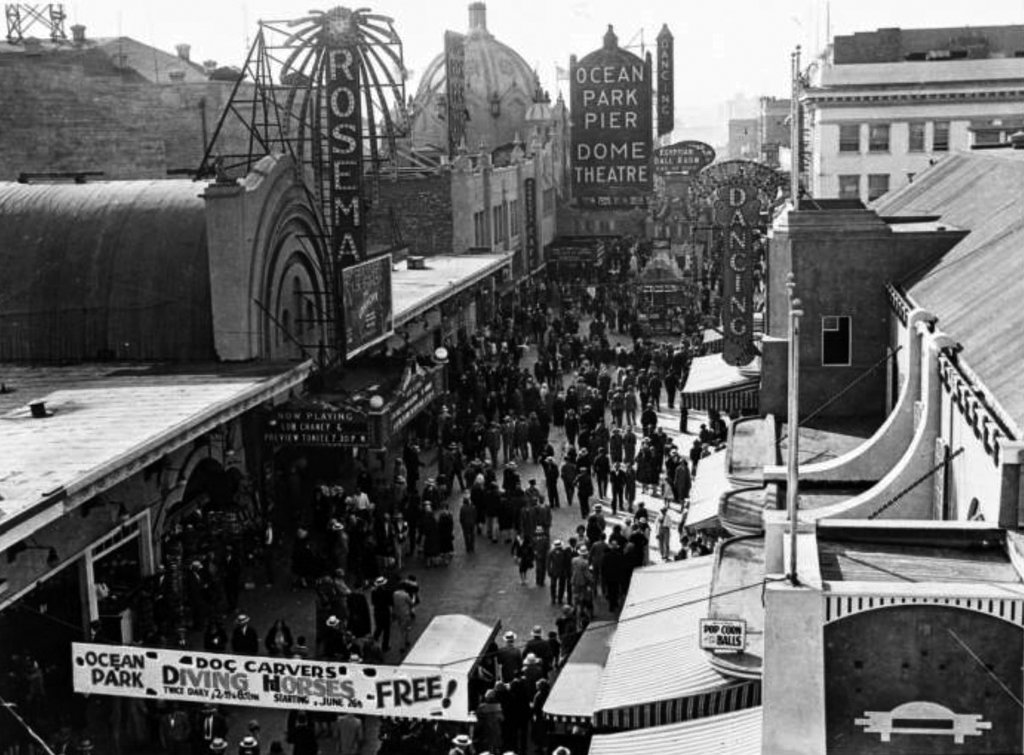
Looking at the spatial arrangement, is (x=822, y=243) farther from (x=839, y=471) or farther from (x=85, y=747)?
(x=85, y=747)

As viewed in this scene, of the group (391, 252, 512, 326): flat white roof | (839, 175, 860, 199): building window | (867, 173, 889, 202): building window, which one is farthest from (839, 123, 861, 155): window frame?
(391, 252, 512, 326): flat white roof

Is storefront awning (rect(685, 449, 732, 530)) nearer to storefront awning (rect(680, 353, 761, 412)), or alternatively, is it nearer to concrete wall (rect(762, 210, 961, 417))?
concrete wall (rect(762, 210, 961, 417))

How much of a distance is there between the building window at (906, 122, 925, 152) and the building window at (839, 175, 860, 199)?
8.68 ft

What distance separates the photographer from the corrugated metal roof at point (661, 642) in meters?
16.0

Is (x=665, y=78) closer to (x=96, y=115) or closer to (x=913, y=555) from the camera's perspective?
(x=96, y=115)

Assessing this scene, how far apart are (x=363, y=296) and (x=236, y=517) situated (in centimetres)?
723

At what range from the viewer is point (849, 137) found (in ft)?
214

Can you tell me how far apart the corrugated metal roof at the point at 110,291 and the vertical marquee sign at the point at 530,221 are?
1606 inches

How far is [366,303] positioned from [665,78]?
52755 mm

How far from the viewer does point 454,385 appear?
127 feet

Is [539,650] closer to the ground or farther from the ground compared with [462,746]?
closer to the ground

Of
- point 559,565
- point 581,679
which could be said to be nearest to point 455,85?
point 559,565

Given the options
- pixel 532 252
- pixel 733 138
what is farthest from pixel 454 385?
pixel 733 138

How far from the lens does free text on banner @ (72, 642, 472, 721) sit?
571 inches
